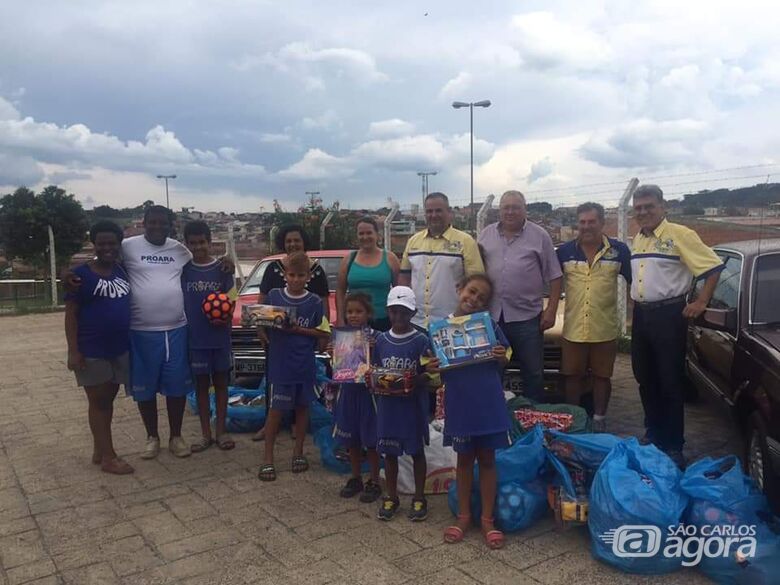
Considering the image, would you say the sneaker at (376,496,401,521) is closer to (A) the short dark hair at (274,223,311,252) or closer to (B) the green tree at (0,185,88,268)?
(A) the short dark hair at (274,223,311,252)

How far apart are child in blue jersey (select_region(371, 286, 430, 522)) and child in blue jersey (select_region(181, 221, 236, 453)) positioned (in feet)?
5.65

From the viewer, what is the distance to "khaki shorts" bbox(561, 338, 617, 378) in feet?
16.0

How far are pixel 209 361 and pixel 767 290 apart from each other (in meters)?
4.01

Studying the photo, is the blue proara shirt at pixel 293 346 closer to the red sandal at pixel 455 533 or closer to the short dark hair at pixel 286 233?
the short dark hair at pixel 286 233

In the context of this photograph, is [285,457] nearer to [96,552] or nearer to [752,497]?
[96,552]

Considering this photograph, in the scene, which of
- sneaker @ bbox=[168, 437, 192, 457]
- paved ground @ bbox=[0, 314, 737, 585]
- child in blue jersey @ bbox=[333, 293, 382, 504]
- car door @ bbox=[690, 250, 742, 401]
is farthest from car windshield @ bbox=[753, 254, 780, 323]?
sneaker @ bbox=[168, 437, 192, 457]

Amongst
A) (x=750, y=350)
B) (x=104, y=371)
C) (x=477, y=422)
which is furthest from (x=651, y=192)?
(x=104, y=371)

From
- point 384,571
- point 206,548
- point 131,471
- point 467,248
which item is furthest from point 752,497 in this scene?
point 131,471

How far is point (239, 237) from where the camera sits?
45.4ft

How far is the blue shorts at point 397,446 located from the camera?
12.2 feet

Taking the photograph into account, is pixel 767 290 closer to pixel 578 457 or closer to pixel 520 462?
pixel 578 457

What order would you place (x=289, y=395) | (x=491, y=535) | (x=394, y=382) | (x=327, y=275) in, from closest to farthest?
(x=491, y=535) → (x=394, y=382) → (x=289, y=395) → (x=327, y=275)

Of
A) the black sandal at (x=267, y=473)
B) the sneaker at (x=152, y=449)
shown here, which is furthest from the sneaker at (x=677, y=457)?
the sneaker at (x=152, y=449)

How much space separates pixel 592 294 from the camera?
4.77m
